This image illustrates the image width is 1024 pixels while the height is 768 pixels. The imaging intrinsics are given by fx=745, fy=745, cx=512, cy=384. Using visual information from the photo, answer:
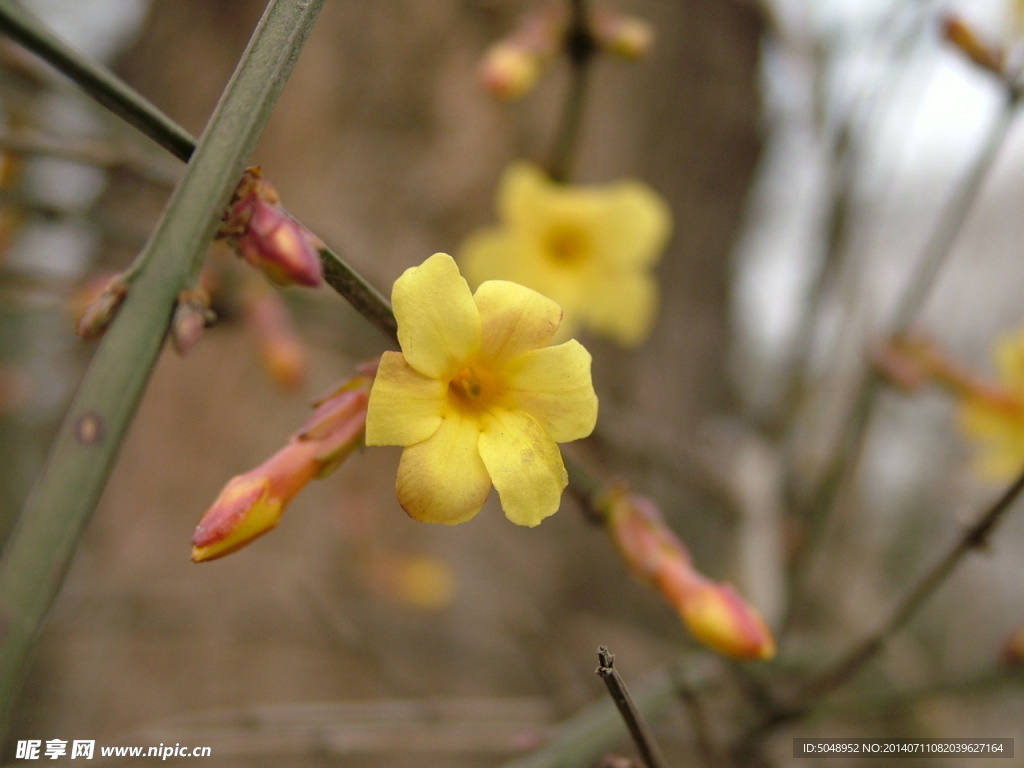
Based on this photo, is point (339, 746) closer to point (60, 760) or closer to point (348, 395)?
point (60, 760)

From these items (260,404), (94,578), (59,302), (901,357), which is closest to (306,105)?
(260,404)

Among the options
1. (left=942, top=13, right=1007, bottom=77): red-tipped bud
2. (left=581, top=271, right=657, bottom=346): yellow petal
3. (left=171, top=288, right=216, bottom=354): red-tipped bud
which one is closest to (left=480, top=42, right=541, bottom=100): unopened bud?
(left=581, top=271, right=657, bottom=346): yellow petal

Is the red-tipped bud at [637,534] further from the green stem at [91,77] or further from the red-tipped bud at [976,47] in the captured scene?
the red-tipped bud at [976,47]

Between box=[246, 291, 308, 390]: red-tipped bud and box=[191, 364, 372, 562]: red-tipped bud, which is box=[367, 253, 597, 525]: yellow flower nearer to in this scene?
box=[191, 364, 372, 562]: red-tipped bud

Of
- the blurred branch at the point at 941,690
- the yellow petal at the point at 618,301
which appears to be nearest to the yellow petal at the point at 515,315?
the blurred branch at the point at 941,690

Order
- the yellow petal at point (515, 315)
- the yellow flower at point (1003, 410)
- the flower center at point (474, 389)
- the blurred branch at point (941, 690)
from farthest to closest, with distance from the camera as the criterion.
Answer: the yellow flower at point (1003, 410) → the blurred branch at point (941, 690) → the flower center at point (474, 389) → the yellow petal at point (515, 315)

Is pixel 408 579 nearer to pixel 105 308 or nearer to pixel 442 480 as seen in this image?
pixel 442 480
